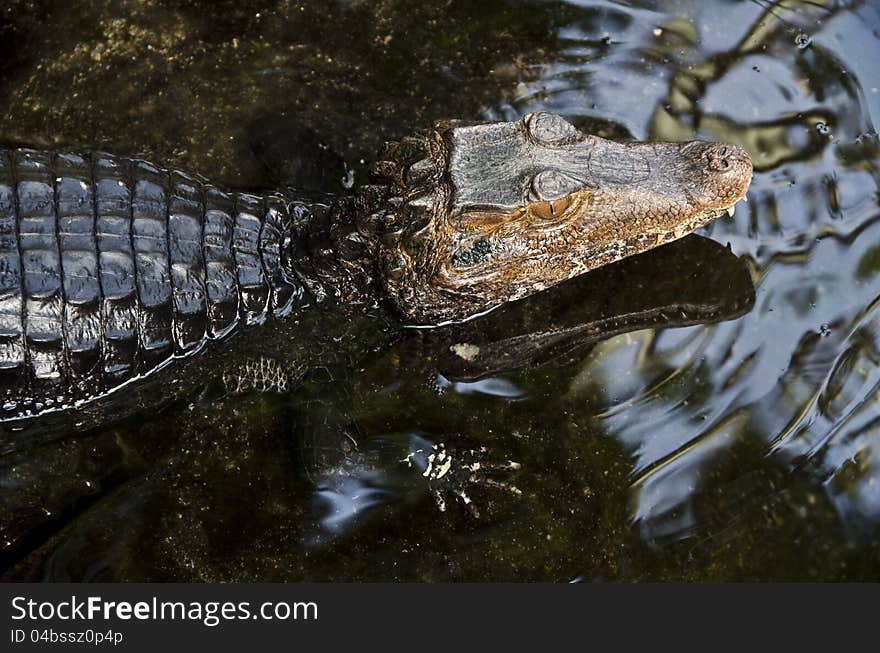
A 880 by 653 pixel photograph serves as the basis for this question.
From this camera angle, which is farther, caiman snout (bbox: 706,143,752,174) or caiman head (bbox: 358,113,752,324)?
caiman snout (bbox: 706,143,752,174)

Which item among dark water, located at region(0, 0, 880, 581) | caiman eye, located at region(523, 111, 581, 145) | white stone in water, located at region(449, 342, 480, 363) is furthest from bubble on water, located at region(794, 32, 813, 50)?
white stone in water, located at region(449, 342, 480, 363)

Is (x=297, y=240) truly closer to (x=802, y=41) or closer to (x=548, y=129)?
(x=548, y=129)

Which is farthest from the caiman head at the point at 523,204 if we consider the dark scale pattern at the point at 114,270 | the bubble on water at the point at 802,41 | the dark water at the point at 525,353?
the bubble on water at the point at 802,41

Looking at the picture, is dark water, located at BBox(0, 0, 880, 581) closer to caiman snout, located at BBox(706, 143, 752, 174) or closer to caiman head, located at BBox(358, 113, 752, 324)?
caiman head, located at BBox(358, 113, 752, 324)

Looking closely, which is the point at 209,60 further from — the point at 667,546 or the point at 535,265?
the point at 667,546

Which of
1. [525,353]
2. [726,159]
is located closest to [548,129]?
[726,159]

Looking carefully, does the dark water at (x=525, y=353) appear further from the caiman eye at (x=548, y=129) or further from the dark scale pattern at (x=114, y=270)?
the caiman eye at (x=548, y=129)

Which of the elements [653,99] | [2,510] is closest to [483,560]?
[2,510]
